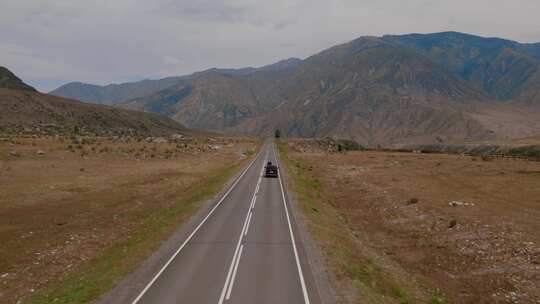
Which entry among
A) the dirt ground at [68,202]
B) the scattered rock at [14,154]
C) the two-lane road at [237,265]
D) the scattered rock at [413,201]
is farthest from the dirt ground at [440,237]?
the scattered rock at [14,154]

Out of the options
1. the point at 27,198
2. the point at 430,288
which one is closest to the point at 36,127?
the point at 27,198

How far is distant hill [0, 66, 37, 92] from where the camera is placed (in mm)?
173762

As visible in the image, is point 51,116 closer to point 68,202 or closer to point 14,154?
point 14,154

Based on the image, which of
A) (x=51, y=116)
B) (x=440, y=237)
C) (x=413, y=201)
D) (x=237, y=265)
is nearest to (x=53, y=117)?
(x=51, y=116)

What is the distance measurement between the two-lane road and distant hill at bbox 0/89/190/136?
315 feet

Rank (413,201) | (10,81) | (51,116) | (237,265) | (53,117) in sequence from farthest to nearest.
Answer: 1. (10,81)
2. (53,117)
3. (51,116)
4. (413,201)
5. (237,265)

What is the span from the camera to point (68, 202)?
115 feet

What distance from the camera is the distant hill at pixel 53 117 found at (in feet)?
378

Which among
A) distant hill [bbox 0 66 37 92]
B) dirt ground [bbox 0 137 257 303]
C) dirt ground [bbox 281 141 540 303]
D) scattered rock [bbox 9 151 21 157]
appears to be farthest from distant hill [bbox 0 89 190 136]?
dirt ground [bbox 281 141 540 303]

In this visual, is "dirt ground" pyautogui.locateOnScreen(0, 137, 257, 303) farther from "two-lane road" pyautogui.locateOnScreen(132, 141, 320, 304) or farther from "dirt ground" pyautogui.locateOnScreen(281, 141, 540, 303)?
"dirt ground" pyautogui.locateOnScreen(281, 141, 540, 303)

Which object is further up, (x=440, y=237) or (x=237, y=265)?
(x=237, y=265)

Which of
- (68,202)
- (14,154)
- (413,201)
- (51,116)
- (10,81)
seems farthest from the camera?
(10,81)

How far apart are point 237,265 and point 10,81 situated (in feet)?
662

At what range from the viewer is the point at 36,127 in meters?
115
